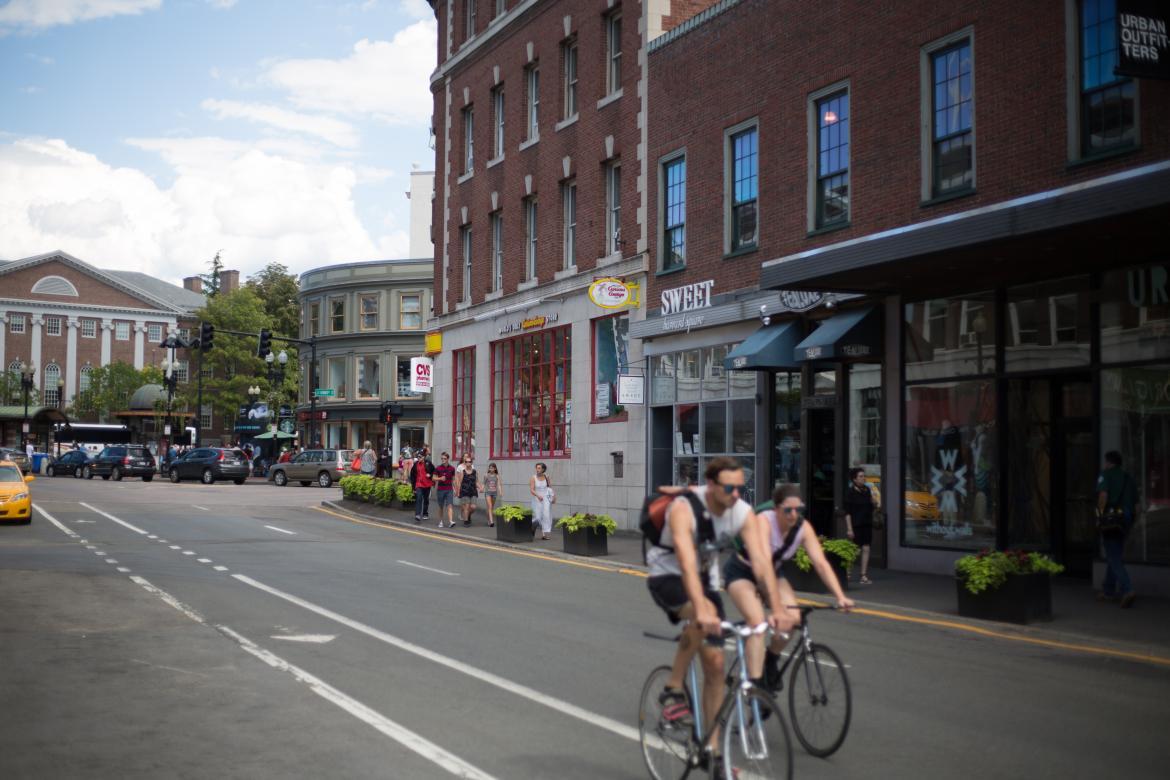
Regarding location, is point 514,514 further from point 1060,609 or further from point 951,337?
point 1060,609

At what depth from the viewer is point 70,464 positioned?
69.7 meters

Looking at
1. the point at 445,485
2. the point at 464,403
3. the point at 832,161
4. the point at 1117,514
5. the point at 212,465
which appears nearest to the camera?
the point at 1117,514

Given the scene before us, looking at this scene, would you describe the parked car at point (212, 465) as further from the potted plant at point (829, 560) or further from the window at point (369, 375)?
the potted plant at point (829, 560)

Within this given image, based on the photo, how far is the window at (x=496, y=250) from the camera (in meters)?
36.5

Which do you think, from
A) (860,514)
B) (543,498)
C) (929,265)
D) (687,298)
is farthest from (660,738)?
(543,498)

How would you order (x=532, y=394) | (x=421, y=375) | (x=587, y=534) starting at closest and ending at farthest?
(x=587, y=534) → (x=532, y=394) → (x=421, y=375)

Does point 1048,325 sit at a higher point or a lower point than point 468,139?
lower

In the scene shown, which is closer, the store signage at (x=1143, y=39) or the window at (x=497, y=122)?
the store signage at (x=1143, y=39)

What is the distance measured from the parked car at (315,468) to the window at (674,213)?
31547 millimetres

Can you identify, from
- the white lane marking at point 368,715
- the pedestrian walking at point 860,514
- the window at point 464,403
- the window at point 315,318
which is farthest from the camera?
the window at point 315,318

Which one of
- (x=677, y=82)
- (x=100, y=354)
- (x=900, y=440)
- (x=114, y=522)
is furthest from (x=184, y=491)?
(x=100, y=354)

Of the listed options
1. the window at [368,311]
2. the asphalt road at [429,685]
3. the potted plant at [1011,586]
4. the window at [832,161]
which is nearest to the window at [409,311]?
the window at [368,311]

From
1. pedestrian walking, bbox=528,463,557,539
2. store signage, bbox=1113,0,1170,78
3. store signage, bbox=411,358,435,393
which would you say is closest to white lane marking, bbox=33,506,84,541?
pedestrian walking, bbox=528,463,557,539

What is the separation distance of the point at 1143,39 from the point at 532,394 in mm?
21715
